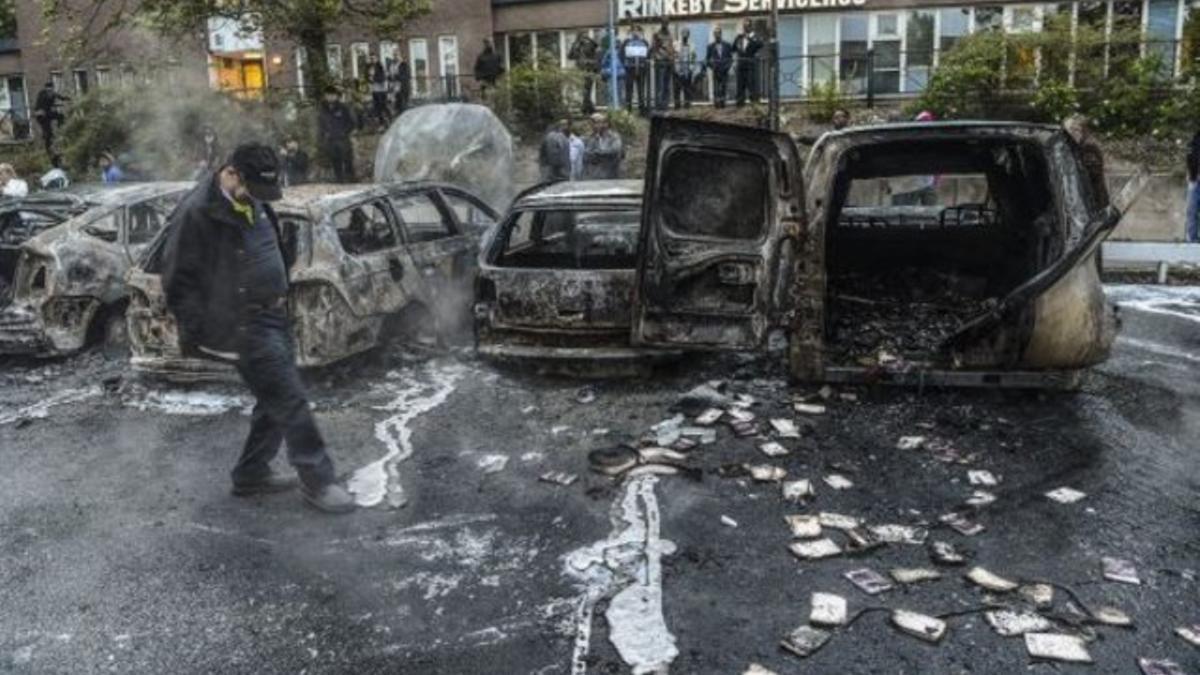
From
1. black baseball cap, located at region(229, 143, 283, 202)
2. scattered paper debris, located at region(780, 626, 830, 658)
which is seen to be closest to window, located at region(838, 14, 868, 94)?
black baseball cap, located at region(229, 143, 283, 202)

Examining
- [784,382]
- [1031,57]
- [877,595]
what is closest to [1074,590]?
[877,595]

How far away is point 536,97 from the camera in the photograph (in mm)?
20969

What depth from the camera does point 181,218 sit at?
5.53 meters

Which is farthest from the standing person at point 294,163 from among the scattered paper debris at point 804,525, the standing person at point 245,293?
the scattered paper debris at point 804,525

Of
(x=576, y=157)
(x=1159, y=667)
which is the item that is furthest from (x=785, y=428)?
(x=576, y=157)

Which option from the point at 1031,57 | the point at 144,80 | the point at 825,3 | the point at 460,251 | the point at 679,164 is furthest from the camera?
the point at 825,3

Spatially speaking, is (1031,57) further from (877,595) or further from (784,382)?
(877,595)

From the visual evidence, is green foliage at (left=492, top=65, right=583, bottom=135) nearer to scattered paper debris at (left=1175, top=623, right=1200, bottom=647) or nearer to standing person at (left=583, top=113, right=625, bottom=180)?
standing person at (left=583, top=113, right=625, bottom=180)

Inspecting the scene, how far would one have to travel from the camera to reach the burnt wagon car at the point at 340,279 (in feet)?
25.3

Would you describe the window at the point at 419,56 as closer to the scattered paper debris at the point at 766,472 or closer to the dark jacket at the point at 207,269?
the dark jacket at the point at 207,269

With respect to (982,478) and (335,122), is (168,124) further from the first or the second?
(982,478)

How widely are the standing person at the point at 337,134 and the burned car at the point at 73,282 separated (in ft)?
25.2

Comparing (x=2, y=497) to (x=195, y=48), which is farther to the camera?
(x=195, y=48)

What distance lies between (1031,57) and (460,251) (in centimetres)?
1372
